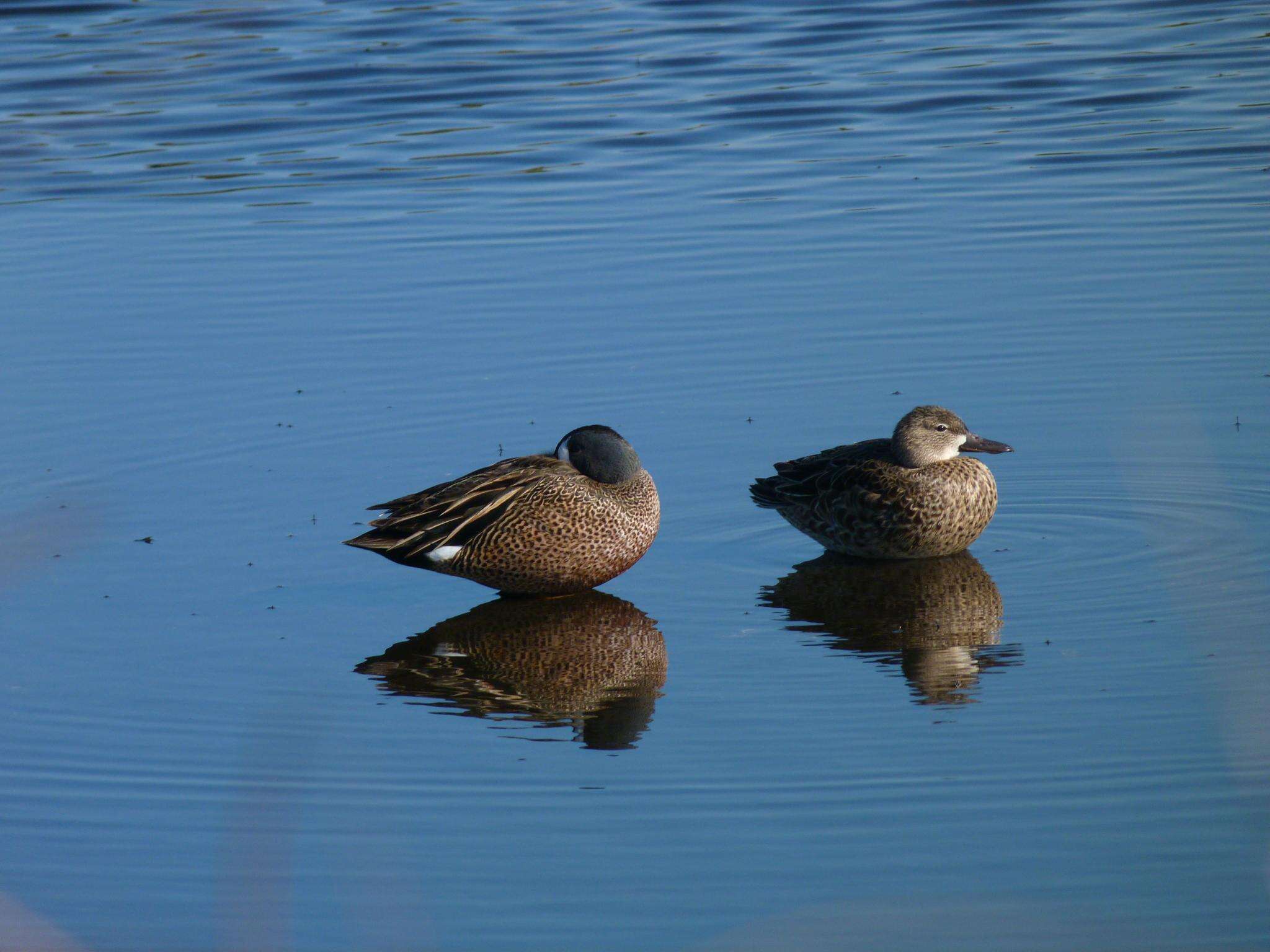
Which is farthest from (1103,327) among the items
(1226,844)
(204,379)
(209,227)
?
(209,227)

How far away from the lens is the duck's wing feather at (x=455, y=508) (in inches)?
313

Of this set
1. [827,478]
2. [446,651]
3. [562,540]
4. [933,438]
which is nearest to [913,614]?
[827,478]

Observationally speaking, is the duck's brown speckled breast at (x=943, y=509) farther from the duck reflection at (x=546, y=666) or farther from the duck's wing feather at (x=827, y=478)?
the duck reflection at (x=546, y=666)

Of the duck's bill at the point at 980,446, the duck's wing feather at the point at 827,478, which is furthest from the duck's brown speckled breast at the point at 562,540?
the duck's bill at the point at 980,446

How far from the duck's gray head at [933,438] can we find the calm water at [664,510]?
1.50 ft

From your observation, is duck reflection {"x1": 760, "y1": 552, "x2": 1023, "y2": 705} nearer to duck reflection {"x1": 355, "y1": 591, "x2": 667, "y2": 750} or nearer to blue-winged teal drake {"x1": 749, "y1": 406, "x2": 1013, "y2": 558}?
blue-winged teal drake {"x1": 749, "y1": 406, "x2": 1013, "y2": 558}

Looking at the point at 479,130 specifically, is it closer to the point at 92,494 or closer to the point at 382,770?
the point at 92,494

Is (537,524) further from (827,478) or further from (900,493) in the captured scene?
(900,493)

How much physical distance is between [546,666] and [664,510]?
5.95 ft

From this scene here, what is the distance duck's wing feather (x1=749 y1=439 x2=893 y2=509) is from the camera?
27.7ft

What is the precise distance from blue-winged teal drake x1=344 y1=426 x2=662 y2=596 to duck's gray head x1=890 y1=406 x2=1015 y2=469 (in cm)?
127

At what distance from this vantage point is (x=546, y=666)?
283 inches

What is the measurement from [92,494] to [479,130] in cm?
965

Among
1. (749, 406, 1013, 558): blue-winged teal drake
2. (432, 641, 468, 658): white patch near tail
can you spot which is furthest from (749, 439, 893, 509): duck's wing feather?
(432, 641, 468, 658): white patch near tail
